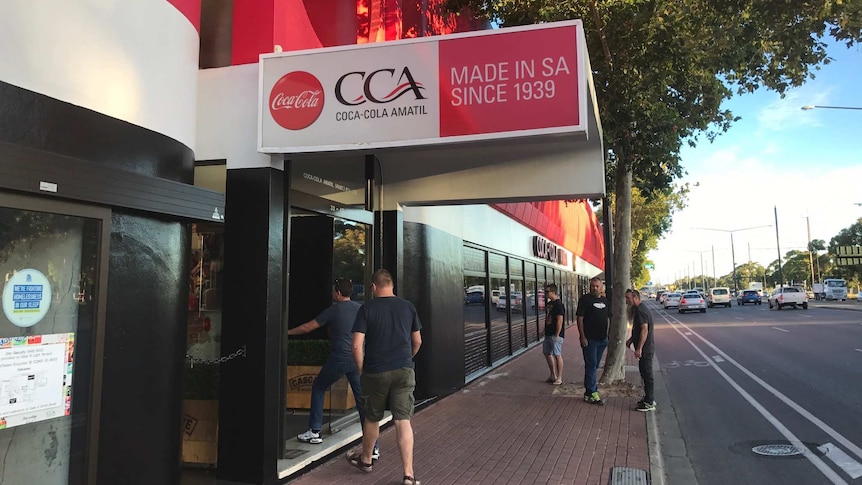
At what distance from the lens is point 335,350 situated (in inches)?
232

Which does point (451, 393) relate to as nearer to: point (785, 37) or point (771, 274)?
point (785, 37)

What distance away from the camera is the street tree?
8.35m

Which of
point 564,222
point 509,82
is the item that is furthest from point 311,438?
point 564,222

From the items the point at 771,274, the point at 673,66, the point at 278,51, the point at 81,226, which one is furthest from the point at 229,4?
the point at 771,274

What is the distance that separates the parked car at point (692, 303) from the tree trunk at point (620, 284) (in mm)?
31174

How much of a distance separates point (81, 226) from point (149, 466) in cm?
185

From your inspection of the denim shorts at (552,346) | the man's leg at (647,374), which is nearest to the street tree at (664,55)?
the denim shorts at (552,346)

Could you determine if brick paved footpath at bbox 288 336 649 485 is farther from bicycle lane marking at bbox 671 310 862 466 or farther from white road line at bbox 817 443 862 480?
bicycle lane marking at bbox 671 310 862 466

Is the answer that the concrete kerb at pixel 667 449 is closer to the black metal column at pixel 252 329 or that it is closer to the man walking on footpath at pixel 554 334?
the man walking on footpath at pixel 554 334

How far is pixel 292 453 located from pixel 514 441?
2489 millimetres

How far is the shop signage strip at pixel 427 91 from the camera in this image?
4383mm

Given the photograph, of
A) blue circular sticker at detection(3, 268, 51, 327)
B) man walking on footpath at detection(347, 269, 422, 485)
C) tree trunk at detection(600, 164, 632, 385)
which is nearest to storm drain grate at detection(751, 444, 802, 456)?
tree trunk at detection(600, 164, 632, 385)

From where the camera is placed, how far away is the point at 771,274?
→ 125500 mm

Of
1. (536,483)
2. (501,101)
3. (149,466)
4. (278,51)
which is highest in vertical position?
(278,51)
